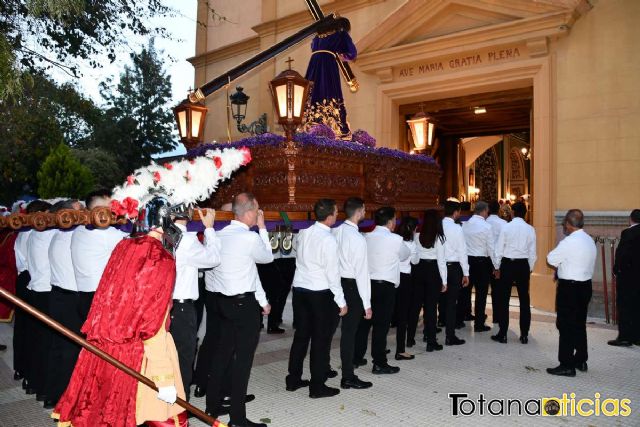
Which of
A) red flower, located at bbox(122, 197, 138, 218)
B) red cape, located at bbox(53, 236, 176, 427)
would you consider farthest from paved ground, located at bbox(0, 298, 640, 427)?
red flower, located at bbox(122, 197, 138, 218)

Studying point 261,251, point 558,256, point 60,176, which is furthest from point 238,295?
point 60,176

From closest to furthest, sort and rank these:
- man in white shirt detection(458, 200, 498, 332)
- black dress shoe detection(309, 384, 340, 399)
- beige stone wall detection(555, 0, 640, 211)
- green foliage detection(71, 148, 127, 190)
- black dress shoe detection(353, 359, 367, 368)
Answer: black dress shoe detection(309, 384, 340, 399) → black dress shoe detection(353, 359, 367, 368) → man in white shirt detection(458, 200, 498, 332) → beige stone wall detection(555, 0, 640, 211) → green foliage detection(71, 148, 127, 190)

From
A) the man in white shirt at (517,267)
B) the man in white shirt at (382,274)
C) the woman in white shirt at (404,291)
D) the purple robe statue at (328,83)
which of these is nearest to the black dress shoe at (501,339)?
the man in white shirt at (517,267)

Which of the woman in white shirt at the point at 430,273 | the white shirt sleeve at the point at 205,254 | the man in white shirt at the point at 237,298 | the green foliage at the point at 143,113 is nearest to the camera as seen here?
the white shirt sleeve at the point at 205,254

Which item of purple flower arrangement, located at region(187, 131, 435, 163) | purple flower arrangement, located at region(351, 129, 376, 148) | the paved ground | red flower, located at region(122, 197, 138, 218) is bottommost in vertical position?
the paved ground

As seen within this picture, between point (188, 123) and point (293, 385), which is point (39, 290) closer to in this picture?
point (293, 385)

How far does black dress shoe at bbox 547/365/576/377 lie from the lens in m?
5.72

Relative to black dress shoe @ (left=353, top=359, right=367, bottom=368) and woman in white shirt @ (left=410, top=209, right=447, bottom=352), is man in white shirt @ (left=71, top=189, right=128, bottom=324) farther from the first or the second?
woman in white shirt @ (left=410, top=209, right=447, bottom=352)

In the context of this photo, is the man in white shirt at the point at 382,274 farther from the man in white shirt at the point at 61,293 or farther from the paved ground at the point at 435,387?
the man in white shirt at the point at 61,293

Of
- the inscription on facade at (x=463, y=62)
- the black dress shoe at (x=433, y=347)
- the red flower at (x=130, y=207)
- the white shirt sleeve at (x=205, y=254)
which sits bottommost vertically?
the black dress shoe at (x=433, y=347)

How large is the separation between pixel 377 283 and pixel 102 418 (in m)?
3.69

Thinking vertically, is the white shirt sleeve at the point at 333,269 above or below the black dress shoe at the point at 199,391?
above

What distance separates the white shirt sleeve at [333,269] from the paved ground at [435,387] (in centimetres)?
103

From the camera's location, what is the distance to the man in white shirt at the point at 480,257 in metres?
8.16
